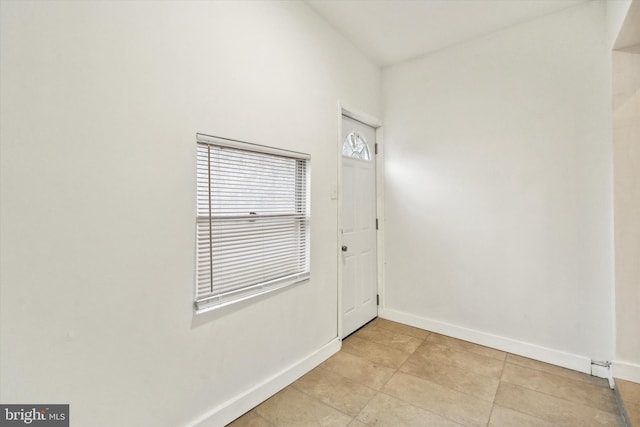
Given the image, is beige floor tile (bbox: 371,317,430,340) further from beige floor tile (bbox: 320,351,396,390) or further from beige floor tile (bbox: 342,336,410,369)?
beige floor tile (bbox: 320,351,396,390)

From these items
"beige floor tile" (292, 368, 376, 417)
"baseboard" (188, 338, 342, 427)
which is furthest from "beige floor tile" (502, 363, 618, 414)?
"baseboard" (188, 338, 342, 427)

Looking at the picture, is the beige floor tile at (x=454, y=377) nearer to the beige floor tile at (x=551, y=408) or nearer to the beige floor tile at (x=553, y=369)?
the beige floor tile at (x=551, y=408)

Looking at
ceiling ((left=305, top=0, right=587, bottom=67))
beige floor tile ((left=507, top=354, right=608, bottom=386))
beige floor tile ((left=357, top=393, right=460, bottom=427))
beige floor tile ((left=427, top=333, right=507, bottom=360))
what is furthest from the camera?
beige floor tile ((left=427, top=333, right=507, bottom=360))

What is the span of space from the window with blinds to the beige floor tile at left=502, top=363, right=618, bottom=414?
1.87m

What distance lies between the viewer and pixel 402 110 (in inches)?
129

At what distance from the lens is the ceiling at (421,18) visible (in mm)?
2314

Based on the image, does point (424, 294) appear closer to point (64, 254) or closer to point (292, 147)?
point (292, 147)

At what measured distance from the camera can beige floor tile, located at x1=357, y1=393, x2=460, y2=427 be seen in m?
1.77

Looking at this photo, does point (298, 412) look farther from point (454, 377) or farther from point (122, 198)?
point (122, 198)

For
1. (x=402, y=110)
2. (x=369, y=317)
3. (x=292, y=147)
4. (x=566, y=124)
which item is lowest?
(x=369, y=317)

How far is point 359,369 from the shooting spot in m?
2.37

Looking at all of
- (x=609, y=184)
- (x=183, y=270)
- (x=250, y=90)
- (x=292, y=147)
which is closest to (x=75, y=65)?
(x=250, y=90)

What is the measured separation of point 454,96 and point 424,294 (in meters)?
2.15

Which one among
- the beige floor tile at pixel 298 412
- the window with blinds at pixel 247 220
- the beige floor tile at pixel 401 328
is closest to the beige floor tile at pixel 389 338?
the beige floor tile at pixel 401 328
